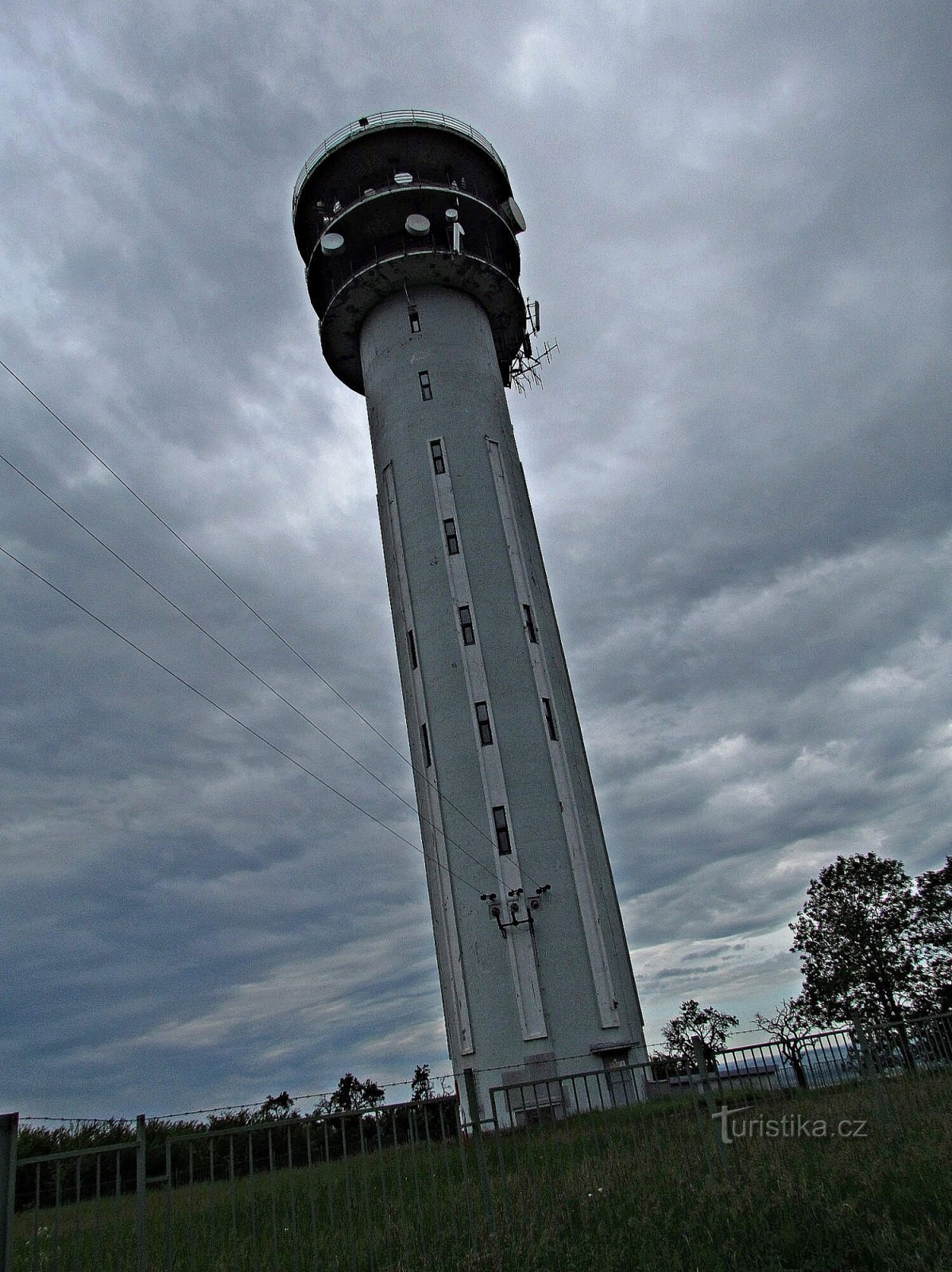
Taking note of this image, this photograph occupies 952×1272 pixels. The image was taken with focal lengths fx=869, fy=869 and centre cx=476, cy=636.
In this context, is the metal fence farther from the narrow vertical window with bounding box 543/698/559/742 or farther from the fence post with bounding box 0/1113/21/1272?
the narrow vertical window with bounding box 543/698/559/742

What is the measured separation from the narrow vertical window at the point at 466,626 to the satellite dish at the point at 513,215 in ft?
61.8

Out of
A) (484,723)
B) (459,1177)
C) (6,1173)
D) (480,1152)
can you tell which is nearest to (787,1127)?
(459,1177)

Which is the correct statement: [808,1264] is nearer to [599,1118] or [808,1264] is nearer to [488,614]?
[599,1118]

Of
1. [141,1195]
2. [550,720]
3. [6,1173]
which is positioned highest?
[550,720]

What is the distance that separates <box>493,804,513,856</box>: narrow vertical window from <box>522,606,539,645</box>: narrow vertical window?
5.93 metres

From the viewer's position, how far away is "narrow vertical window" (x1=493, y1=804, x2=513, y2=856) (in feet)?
85.9

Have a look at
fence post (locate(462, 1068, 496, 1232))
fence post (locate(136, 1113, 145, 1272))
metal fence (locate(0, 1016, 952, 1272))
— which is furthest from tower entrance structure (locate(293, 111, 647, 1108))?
fence post (locate(136, 1113, 145, 1272))

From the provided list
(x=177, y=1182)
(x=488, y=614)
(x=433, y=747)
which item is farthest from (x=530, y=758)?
(x=177, y=1182)

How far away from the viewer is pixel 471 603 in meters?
29.4

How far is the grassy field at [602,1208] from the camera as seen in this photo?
28.0 feet

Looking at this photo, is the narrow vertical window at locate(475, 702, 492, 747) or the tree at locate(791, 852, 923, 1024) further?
the tree at locate(791, 852, 923, 1024)

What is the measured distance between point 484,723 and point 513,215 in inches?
911

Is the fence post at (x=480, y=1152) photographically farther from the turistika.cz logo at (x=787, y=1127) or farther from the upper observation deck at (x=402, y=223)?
the upper observation deck at (x=402, y=223)

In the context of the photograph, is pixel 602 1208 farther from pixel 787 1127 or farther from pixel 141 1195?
pixel 141 1195
